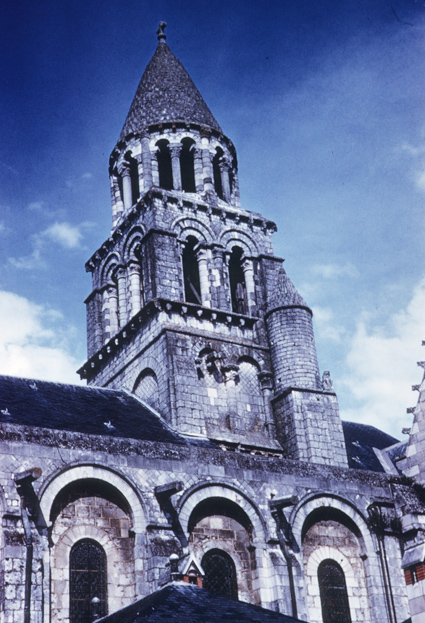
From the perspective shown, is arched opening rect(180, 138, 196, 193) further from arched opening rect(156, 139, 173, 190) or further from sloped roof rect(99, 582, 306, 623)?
sloped roof rect(99, 582, 306, 623)

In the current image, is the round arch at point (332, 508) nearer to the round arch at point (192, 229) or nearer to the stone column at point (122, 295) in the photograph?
the stone column at point (122, 295)

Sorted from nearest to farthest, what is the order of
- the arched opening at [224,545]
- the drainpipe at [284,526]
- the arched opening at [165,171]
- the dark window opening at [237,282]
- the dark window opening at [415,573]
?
the dark window opening at [415,573], the arched opening at [224,545], the drainpipe at [284,526], the dark window opening at [237,282], the arched opening at [165,171]

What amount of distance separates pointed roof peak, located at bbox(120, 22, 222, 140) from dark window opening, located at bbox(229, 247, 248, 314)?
17.8 ft

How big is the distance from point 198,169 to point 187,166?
150 centimetres

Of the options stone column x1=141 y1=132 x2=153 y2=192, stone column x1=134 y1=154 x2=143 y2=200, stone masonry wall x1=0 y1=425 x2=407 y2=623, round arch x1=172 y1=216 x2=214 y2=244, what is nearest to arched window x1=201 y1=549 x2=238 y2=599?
stone masonry wall x1=0 y1=425 x2=407 y2=623

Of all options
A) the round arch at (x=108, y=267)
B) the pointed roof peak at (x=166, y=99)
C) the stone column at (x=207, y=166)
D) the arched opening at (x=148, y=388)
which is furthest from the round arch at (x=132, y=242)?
the arched opening at (x=148, y=388)

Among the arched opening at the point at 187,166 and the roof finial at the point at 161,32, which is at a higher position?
the roof finial at the point at 161,32

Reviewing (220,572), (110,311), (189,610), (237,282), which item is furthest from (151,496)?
(237,282)

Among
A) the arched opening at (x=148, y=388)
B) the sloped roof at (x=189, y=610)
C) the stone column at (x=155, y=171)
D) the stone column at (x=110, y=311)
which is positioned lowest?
the sloped roof at (x=189, y=610)

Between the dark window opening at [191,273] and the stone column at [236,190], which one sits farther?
the stone column at [236,190]

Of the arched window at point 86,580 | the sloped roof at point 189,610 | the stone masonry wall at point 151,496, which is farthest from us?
the arched window at point 86,580

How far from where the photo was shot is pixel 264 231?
3478 centimetres

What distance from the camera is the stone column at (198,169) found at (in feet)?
112

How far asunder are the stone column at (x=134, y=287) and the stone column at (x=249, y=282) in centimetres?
408
